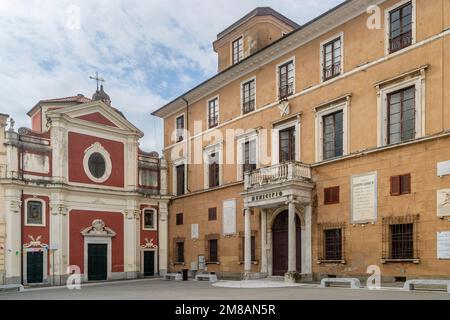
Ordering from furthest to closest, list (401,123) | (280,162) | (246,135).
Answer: (246,135), (280,162), (401,123)

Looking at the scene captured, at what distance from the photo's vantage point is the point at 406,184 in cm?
1997

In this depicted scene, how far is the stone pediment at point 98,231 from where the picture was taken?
31.8 metres

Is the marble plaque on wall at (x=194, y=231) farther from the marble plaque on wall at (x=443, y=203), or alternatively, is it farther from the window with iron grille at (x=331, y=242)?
the marble plaque on wall at (x=443, y=203)

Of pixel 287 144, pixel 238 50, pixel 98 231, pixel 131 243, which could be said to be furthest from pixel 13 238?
pixel 238 50

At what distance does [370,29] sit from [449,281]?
38.0 feet

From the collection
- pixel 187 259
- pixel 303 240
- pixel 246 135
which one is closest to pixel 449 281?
pixel 303 240

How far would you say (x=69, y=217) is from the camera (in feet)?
102

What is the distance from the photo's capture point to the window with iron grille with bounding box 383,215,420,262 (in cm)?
1938

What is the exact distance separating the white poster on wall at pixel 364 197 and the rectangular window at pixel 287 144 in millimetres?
4819

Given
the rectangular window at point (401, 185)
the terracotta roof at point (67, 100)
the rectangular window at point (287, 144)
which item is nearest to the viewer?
the rectangular window at point (401, 185)

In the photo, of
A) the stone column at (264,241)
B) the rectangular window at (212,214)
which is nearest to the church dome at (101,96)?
the rectangular window at (212,214)

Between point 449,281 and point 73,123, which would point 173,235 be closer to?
point 73,123

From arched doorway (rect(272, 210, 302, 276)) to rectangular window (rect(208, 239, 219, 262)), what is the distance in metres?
5.39

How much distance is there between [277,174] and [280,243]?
4203mm
